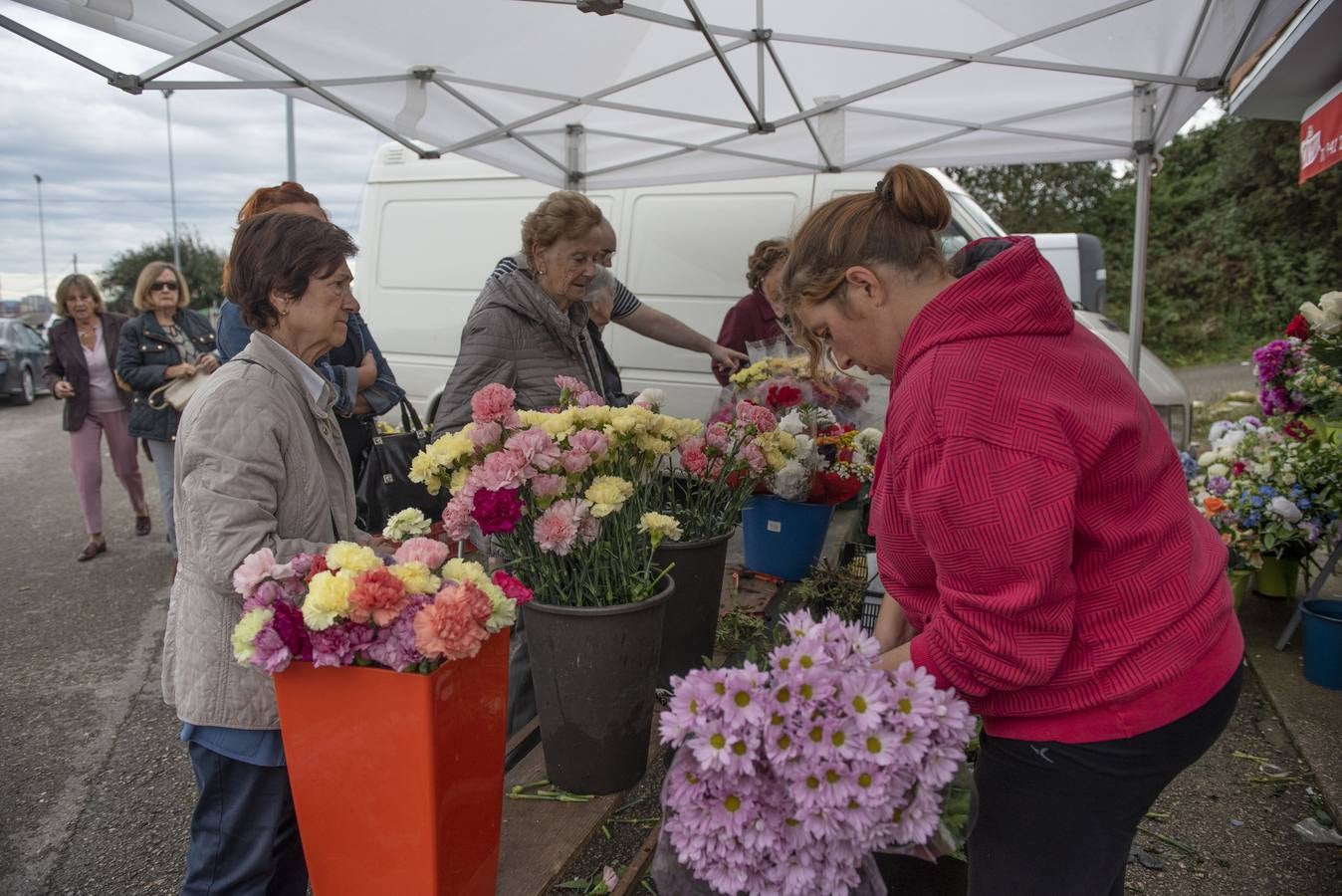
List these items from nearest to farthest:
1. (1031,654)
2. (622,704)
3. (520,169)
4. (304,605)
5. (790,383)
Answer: (1031,654) < (304,605) < (622,704) < (790,383) < (520,169)

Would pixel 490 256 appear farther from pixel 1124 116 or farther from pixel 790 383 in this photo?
pixel 1124 116

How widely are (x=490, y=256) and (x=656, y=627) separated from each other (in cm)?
462

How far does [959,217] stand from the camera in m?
4.98

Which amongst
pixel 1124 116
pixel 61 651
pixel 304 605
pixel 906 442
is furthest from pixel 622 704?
pixel 1124 116

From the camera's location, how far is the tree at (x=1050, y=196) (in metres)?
16.9

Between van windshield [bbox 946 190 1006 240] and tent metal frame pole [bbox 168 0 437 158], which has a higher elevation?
tent metal frame pole [bbox 168 0 437 158]

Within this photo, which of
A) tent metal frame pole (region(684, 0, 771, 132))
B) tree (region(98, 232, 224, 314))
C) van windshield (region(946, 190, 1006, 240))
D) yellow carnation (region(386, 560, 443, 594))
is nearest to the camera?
yellow carnation (region(386, 560, 443, 594))

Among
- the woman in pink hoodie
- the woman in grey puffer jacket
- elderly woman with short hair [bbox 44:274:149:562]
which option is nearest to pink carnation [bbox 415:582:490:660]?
the woman in pink hoodie

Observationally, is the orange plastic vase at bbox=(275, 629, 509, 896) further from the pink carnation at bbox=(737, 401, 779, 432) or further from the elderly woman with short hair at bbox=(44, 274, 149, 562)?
the elderly woman with short hair at bbox=(44, 274, 149, 562)

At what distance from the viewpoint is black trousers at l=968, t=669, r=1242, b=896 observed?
1.19m

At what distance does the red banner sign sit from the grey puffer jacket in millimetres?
3246

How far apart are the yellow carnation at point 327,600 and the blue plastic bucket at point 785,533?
1808 millimetres

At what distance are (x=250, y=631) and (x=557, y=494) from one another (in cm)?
58

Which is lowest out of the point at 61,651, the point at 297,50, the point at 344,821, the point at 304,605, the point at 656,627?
the point at 61,651
